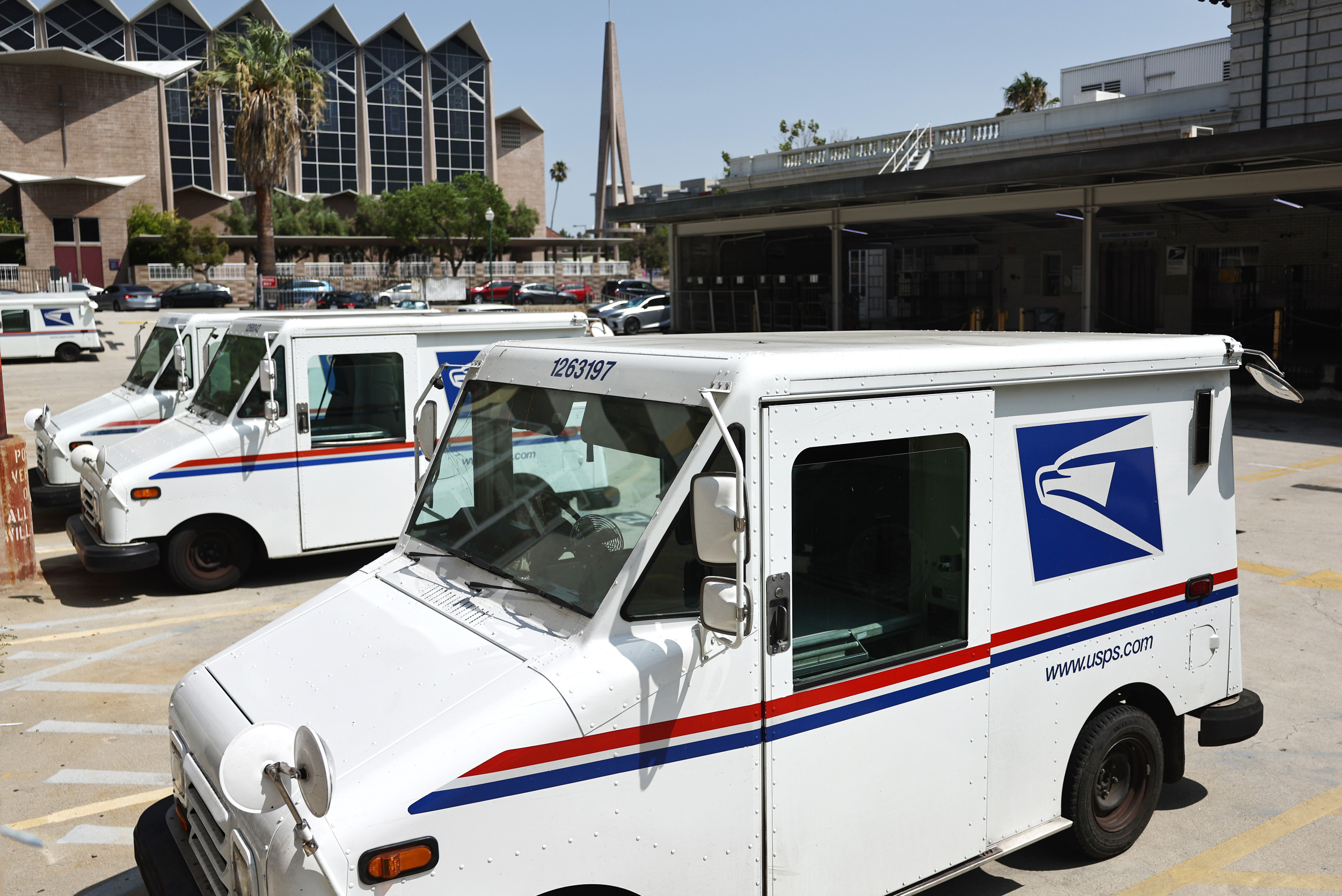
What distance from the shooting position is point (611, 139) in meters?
118

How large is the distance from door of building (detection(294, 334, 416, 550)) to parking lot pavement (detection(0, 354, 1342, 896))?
715 millimetres

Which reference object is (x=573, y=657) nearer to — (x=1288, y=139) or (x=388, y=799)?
(x=388, y=799)

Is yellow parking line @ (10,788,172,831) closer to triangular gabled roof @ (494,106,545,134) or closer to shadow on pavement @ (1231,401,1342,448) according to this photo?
shadow on pavement @ (1231,401,1342,448)

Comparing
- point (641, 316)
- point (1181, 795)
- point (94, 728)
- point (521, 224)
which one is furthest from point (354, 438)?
point (521, 224)

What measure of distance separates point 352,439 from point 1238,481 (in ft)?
36.2

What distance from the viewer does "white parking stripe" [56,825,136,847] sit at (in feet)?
17.1

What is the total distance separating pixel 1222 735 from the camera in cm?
518

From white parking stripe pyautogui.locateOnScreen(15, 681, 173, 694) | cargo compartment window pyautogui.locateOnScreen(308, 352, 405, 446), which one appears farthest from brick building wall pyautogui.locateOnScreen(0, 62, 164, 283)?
white parking stripe pyautogui.locateOnScreen(15, 681, 173, 694)

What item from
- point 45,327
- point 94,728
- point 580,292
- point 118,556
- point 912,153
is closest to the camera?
point 94,728

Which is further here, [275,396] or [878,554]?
[275,396]

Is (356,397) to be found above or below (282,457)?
above

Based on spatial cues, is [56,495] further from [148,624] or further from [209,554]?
[148,624]

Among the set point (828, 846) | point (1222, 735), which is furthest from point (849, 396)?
point (1222, 735)

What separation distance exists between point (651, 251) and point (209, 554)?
97630mm
